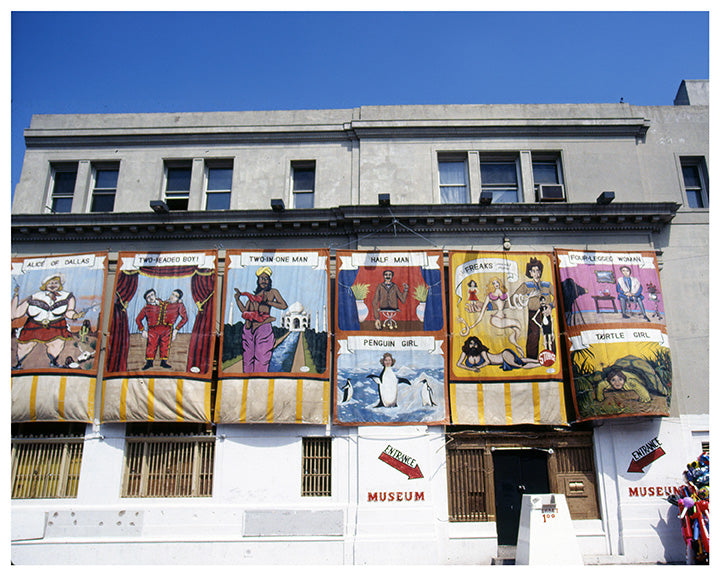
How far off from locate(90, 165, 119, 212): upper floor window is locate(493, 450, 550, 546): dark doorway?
14.3m

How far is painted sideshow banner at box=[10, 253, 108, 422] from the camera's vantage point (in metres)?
14.7

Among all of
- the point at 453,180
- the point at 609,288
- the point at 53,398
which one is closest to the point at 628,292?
the point at 609,288

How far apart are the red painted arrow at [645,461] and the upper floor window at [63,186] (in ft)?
60.7

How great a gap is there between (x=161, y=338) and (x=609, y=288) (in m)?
12.7

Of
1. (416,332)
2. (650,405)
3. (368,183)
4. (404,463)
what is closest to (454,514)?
(404,463)

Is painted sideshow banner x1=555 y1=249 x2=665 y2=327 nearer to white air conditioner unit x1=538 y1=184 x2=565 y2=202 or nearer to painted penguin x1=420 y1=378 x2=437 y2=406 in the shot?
white air conditioner unit x1=538 y1=184 x2=565 y2=202

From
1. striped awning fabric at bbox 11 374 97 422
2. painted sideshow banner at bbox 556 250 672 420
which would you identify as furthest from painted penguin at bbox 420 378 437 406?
striped awning fabric at bbox 11 374 97 422

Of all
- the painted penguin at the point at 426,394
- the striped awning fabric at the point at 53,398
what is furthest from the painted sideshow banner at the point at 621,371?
the striped awning fabric at the point at 53,398

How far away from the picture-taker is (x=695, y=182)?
17.2 metres

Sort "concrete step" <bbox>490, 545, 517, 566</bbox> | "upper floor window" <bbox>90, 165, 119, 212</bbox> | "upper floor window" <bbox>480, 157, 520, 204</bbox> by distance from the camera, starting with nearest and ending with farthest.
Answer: "concrete step" <bbox>490, 545, 517, 566</bbox>
"upper floor window" <bbox>480, 157, 520, 204</bbox>
"upper floor window" <bbox>90, 165, 119, 212</bbox>

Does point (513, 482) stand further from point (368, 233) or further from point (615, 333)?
point (368, 233)

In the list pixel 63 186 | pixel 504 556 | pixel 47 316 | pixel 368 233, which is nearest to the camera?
pixel 504 556

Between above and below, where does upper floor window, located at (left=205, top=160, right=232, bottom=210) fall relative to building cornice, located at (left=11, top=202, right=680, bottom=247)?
above

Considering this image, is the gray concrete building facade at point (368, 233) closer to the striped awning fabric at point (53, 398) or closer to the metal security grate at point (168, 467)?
the metal security grate at point (168, 467)
